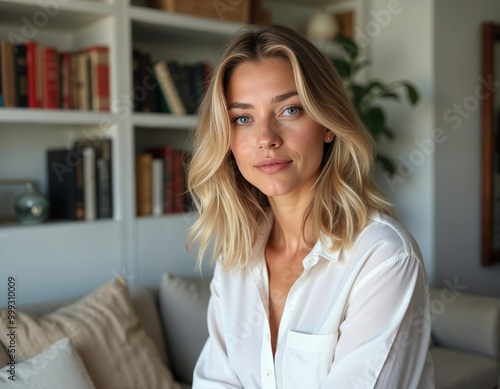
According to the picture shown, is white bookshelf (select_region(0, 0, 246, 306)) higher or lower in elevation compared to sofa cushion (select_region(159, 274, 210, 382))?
higher

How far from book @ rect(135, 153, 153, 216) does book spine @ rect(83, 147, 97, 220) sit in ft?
0.68

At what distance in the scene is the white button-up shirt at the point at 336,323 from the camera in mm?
1169

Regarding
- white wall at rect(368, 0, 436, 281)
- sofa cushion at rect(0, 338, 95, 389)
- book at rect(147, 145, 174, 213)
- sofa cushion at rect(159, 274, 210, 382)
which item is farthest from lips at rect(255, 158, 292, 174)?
white wall at rect(368, 0, 436, 281)

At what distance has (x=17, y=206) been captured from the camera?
7.61 ft

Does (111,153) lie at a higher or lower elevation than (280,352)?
higher

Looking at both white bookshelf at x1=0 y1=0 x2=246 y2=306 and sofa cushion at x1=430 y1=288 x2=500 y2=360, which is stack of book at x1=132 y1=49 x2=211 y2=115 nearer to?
white bookshelf at x1=0 y1=0 x2=246 y2=306

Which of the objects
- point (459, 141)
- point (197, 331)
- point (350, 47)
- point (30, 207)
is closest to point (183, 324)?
point (197, 331)

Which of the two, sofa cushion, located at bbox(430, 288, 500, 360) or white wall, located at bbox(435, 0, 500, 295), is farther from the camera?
white wall, located at bbox(435, 0, 500, 295)

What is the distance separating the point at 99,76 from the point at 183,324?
1040mm

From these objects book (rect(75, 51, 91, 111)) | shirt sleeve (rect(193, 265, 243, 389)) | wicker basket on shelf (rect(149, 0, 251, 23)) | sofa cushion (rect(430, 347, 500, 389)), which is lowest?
sofa cushion (rect(430, 347, 500, 389))

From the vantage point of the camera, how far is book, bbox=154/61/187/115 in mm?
2604

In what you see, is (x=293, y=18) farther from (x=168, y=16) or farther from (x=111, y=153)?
(x=111, y=153)

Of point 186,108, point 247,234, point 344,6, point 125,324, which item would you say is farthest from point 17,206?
point 344,6

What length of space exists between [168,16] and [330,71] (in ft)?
4.44
